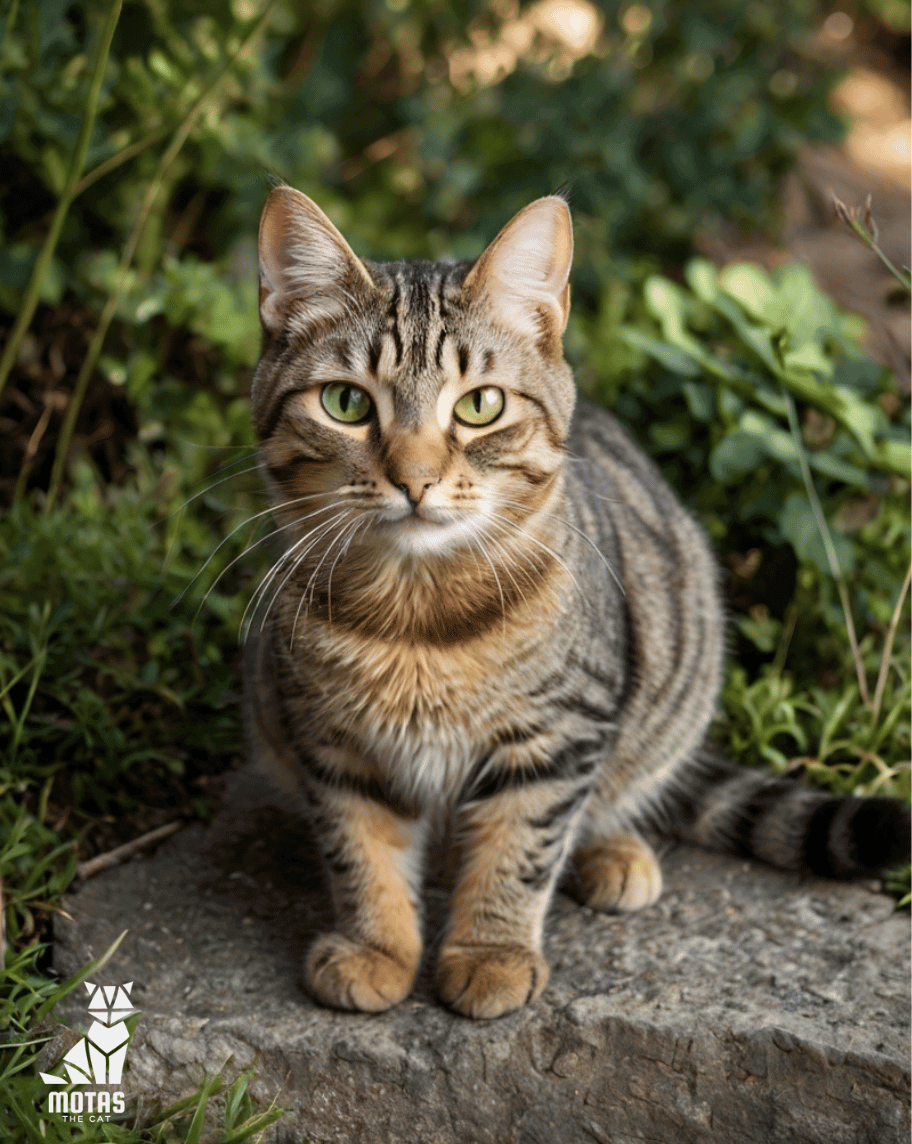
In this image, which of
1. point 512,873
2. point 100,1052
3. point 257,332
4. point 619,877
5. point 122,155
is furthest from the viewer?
point 257,332

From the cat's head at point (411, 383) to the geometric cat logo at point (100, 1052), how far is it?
3.00 feet

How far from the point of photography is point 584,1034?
1877 millimetres

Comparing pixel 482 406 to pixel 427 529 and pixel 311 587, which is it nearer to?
pixel 427 529

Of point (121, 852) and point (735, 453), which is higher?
point (735, 453)

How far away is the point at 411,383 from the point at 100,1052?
1.22 m

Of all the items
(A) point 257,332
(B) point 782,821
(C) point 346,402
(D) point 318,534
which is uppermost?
(C) point 346,402

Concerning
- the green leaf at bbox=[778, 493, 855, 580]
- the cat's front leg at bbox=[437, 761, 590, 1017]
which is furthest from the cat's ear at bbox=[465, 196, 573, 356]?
the green leaf at bbox=[778, 493, 855, 580]

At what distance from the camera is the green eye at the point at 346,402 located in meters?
1.83

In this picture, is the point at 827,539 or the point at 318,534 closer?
the point at 318,534

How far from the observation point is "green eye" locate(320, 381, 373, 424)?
1.83 metres

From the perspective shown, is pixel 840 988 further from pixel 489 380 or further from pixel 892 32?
pixel 892 32

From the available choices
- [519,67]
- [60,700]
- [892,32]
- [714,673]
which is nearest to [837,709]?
[714,673]

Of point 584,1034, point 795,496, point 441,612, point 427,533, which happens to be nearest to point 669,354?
point 795,496

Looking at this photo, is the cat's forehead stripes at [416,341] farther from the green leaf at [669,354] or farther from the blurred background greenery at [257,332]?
the green leaf at [669,354]
